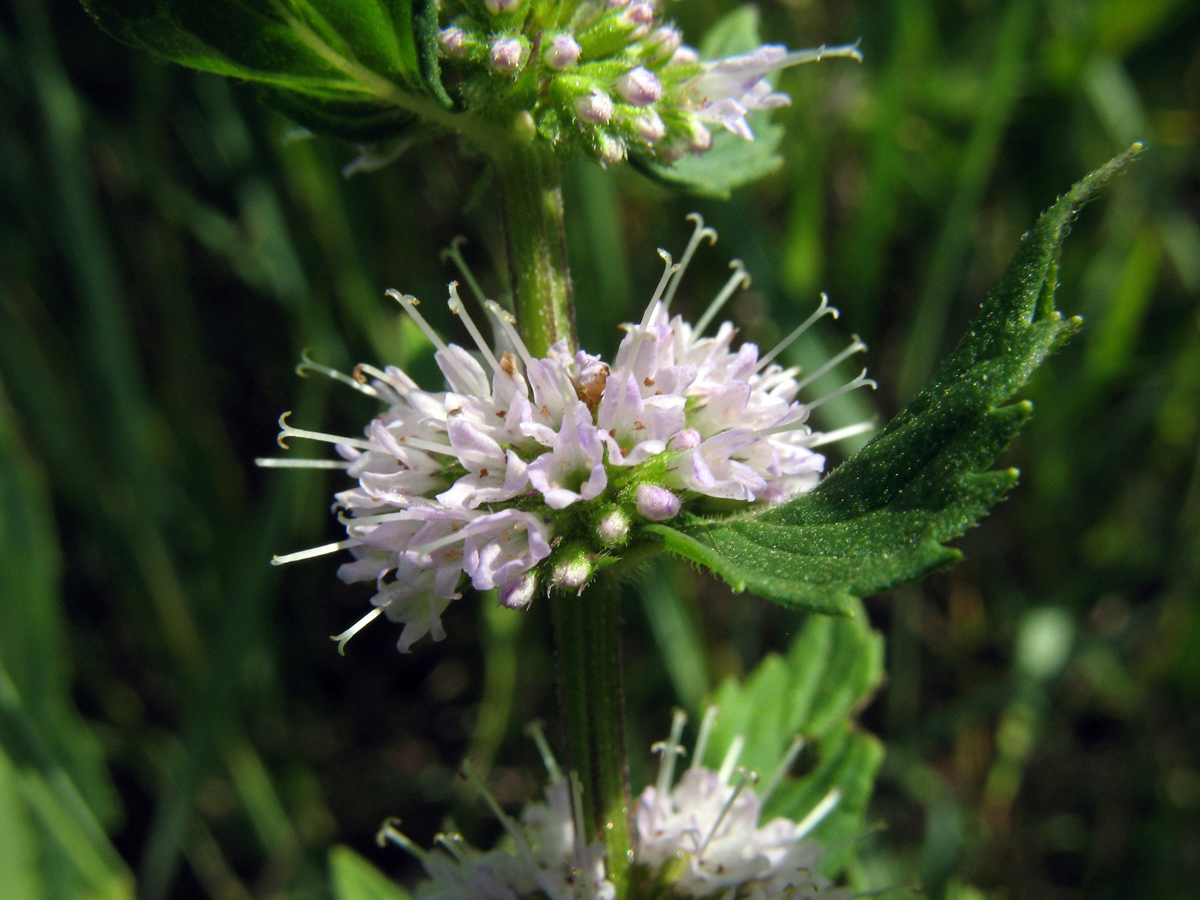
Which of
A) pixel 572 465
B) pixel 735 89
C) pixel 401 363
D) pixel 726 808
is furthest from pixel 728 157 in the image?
pixel 401 363

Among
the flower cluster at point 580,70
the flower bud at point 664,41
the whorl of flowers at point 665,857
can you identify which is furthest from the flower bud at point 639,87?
the whorl of flowers at point 665,857

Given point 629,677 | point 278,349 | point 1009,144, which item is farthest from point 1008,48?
point 278,349

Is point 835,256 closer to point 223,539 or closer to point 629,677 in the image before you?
point 629,677

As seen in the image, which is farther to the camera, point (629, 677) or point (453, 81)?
point (629, 677)

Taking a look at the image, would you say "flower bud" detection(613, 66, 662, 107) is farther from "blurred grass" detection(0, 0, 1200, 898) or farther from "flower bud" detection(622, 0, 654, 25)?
"blurred grass" detection(0, 0, 1200, 898)

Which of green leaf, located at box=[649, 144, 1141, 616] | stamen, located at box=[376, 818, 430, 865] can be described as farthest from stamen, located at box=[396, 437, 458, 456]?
stamen, located at box=[376, 818, 430, 865]

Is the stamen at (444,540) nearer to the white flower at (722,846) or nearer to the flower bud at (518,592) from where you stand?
the flower bud at (518,592)
